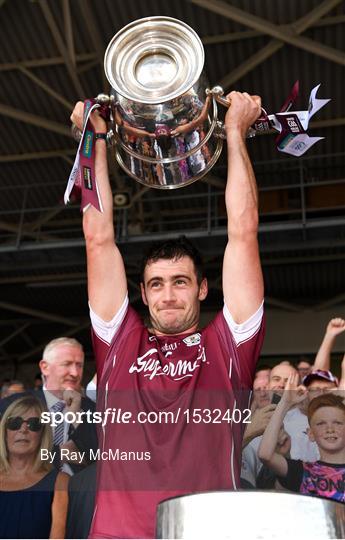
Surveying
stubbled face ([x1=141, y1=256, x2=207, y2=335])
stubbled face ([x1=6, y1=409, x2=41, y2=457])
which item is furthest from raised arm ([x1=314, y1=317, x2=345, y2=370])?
stubbled face ([x1=6, y1=409, x2=41, y2=457])

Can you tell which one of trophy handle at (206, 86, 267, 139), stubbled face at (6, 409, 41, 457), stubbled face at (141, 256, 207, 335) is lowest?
stubbled face at (6, 409, 41, 457)

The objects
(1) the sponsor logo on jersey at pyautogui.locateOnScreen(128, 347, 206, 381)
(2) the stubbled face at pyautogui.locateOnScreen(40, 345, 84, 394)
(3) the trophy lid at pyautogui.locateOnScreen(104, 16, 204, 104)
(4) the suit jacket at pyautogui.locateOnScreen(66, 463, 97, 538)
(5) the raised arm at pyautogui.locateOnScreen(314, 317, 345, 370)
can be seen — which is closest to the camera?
(4) the suit jacket at pyautogui.locateOnScreen(66, 463, 97, 538)

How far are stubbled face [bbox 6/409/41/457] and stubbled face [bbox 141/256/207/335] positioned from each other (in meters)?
0.60

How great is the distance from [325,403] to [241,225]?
701 mm

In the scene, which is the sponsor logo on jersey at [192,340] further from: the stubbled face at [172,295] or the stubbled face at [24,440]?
the stubbled face at [24,440]

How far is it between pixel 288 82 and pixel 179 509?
7.68m

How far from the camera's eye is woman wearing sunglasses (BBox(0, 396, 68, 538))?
5.47 feet

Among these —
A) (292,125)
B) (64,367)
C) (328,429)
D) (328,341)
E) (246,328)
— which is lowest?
(328,429)

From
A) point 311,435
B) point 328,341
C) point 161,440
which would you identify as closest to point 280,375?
point 328,341

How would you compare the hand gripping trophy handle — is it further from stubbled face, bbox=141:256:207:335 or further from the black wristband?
stubbled face, bbox=141:256:207:335

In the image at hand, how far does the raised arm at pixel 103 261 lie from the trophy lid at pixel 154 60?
0.99ft

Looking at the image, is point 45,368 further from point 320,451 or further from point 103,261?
point 320,451

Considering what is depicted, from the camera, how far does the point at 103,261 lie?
7.31ft

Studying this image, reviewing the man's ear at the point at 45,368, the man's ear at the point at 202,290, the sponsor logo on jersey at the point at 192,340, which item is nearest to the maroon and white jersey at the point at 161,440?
the sponsor logo on jersey at the point at 192,340
